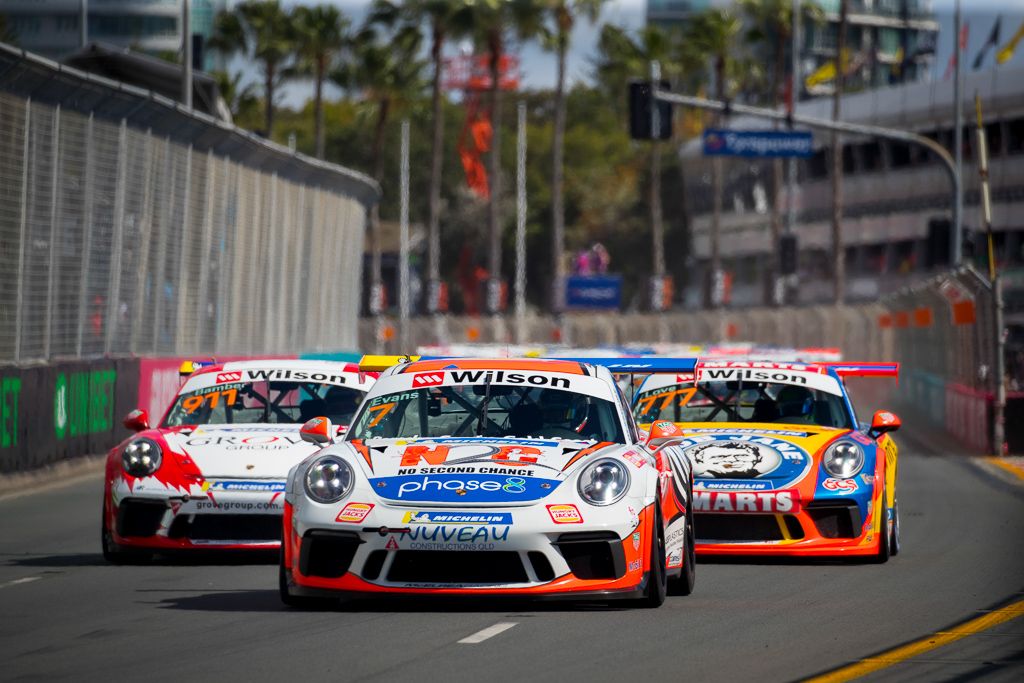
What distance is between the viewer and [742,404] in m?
13.7

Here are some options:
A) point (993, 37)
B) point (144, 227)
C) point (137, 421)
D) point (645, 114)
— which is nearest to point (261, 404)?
point (137, 421)

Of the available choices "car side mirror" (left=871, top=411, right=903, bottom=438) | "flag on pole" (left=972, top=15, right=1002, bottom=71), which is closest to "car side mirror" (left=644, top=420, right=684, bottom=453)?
"car side mirror" (left=871, top=411, right=903, bottom=438)

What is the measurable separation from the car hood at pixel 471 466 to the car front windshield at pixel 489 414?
7.2 inches

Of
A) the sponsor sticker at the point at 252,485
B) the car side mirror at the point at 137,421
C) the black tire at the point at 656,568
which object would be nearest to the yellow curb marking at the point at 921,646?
the black tire at the point at 656,568

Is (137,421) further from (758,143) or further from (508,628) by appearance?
(758,143)

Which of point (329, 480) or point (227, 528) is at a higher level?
point (329, 480)

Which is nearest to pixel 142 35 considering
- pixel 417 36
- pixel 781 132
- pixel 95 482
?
pixel 417 36

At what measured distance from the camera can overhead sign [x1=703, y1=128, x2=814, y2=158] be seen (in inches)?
1484

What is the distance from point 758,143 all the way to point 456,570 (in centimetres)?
2981

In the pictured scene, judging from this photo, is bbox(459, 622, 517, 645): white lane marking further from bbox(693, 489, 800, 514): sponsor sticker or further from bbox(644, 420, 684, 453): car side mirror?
bbox(693, 489, 800, 514): sponsor sticker

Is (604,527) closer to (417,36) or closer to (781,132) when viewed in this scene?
(781,132)

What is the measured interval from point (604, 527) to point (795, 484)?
10.7ft

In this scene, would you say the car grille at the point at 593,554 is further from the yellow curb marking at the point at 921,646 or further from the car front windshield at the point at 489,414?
the yellow curb marking at the point at 921,646

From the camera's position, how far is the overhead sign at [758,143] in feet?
124
